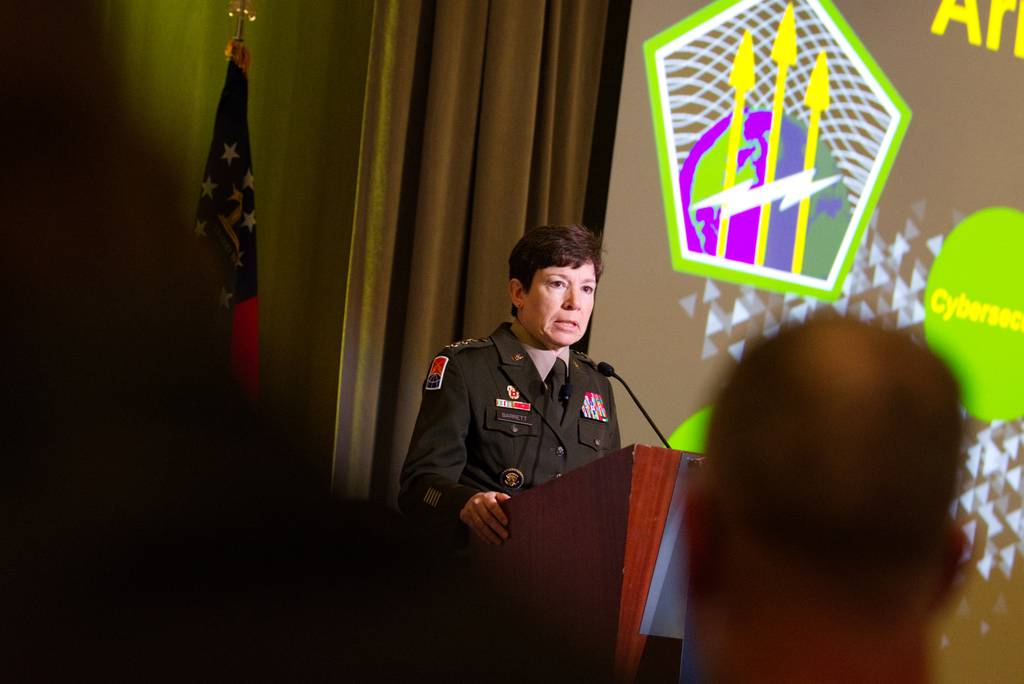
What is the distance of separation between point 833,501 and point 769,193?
3.39 metres

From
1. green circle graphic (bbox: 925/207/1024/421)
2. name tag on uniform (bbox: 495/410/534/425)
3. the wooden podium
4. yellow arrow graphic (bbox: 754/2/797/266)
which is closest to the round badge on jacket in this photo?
name tag on uniform (bbox: 495/410/534/425)

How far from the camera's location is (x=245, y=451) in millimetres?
222

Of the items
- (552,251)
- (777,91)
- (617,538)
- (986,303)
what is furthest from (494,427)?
(986,303)

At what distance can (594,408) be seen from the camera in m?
2.56

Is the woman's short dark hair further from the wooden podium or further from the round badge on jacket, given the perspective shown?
the wooden podium

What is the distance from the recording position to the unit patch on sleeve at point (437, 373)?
7.91 ft

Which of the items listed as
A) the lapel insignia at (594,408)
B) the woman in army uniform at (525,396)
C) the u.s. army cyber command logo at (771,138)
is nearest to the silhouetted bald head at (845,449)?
the woman in army uniform at (525,396)

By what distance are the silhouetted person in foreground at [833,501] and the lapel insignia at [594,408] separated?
207 cm

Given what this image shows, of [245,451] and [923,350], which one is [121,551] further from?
[923,350]

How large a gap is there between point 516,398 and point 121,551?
2246 mm

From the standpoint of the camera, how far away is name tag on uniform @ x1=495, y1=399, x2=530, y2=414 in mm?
2414

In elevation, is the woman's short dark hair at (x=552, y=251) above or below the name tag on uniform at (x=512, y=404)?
above

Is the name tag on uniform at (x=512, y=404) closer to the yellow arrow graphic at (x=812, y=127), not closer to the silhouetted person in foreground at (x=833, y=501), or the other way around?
the yellow arrow graphic at (x=812, y=127)

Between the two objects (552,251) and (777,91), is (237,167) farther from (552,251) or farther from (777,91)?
(777,91)
